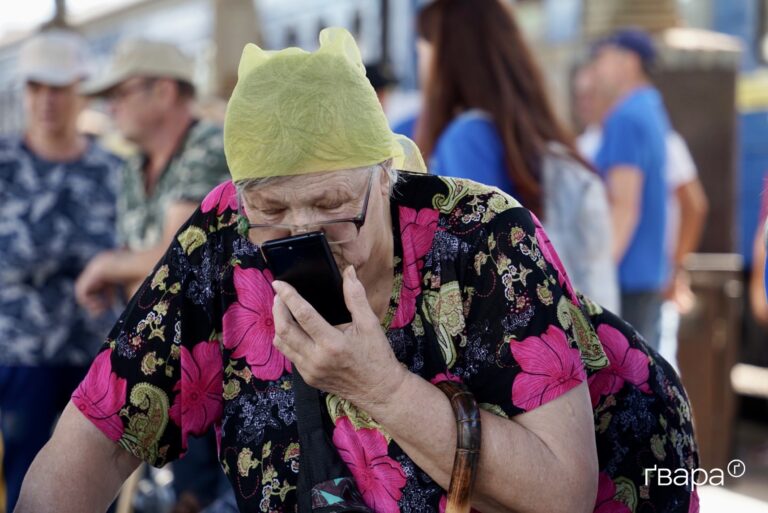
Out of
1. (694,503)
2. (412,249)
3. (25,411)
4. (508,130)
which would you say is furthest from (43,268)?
(694,503)

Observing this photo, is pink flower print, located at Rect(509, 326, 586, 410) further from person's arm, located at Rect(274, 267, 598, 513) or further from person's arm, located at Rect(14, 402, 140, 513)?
person's arm, located at Rect(14, 402, 140, 513)

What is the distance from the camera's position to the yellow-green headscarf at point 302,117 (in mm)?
1599

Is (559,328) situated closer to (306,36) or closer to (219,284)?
(219,284)

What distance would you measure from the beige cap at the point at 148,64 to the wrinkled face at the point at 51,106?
0.39 meters

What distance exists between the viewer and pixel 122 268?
11.4ft

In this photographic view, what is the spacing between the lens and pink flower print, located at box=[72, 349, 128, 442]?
1807mm

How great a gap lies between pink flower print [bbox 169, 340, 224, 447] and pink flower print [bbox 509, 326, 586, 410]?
1.90 feet

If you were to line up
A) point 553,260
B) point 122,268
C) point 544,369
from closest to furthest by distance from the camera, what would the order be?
1. point 544,369
2. point 553,260
3. point 122,268

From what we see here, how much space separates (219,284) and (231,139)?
342mm

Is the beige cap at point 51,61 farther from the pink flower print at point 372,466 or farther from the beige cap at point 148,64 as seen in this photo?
the pink flower print at point 372,466

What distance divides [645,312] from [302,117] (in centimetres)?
274

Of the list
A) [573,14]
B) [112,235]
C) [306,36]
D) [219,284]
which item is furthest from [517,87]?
[306,36]

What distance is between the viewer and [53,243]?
3.94 metres

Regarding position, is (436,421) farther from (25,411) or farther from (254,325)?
(25,411)
